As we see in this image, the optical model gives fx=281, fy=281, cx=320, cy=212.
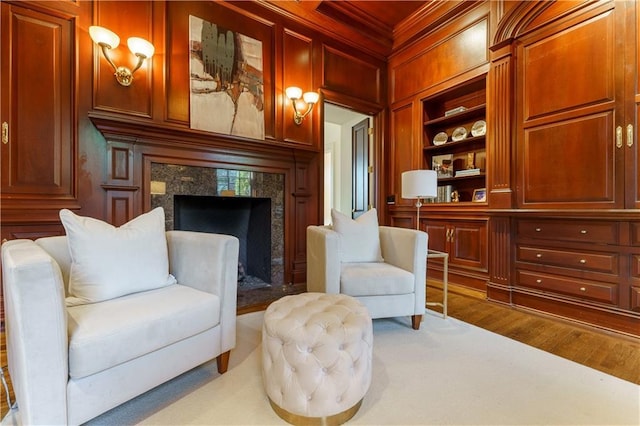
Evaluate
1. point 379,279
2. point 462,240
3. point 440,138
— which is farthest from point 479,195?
point 379,279

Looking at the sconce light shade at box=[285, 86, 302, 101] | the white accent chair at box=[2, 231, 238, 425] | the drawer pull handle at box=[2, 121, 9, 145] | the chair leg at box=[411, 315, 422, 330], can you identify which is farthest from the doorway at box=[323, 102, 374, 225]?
the drawer pull handle at box=[2, 121, 9, 145]

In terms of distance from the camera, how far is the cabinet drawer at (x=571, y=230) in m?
2.08

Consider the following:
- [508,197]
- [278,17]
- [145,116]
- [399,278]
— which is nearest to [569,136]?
[508,197]

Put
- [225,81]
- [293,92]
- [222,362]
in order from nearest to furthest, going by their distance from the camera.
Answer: [222,362], [225,81], [293,92]

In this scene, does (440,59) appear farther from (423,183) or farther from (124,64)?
(124,64)

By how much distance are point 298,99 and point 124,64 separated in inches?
63.3

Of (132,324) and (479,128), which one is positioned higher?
(479,128)

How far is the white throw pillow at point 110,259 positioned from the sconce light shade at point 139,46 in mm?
1485

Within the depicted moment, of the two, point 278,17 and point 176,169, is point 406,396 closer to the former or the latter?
point 176,169

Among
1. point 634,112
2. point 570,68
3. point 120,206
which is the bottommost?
point 120,206

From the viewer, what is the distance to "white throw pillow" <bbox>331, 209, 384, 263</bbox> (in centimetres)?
230

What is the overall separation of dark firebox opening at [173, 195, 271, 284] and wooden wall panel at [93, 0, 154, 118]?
3.12 ft

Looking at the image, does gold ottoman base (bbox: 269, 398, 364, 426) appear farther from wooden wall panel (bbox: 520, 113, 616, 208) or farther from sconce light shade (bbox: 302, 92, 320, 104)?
sconce light shade (bbox: 302, 92, 320, 104)

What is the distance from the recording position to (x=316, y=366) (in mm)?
1092
